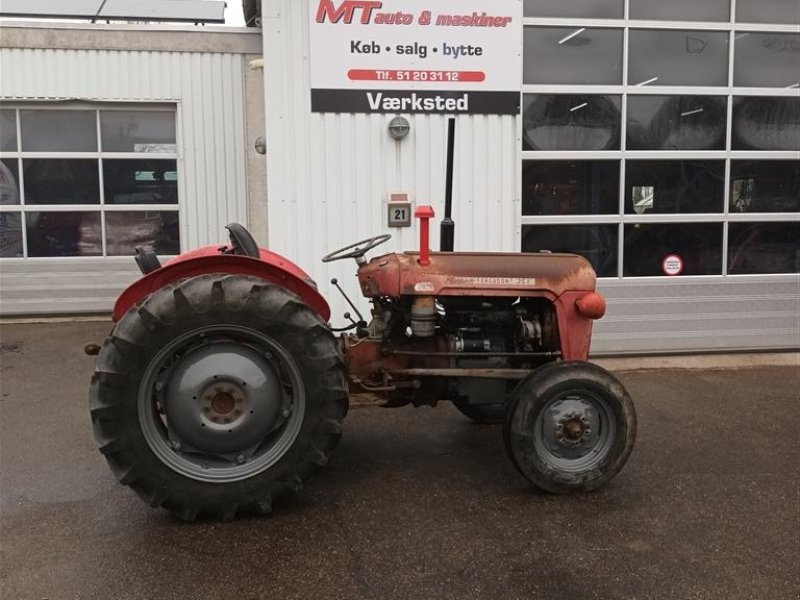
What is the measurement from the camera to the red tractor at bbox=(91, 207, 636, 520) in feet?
11.0

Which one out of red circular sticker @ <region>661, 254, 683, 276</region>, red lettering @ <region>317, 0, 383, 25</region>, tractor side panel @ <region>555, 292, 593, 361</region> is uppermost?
red lettering @ <region>317, 0, 383, 25</region>

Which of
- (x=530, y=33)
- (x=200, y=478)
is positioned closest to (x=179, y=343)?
(x=200, y=478)

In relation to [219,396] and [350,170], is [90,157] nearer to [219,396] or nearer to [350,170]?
[350,170]

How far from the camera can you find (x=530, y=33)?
6.64 m

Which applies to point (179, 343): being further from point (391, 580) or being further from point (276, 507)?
point (391, 580)

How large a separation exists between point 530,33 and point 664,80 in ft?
4.66

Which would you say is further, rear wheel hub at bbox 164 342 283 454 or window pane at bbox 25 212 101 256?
window pane at bbox 25 212 101 256

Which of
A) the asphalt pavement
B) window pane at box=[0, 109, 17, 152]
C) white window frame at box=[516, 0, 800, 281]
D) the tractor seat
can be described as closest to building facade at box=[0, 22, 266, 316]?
window pane at box=[0, 109, 17, 152]

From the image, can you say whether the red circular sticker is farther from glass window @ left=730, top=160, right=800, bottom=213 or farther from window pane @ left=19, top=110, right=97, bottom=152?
window pane @ left=19, top=110, right=97, bottom=152

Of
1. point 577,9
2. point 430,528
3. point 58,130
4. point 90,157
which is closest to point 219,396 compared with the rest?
point 430,528

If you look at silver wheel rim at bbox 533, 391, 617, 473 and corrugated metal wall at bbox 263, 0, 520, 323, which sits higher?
corrugated metal wall at bbox 263, 0, 520, 323

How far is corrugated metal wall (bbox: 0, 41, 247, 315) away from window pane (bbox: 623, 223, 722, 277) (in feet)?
15.4

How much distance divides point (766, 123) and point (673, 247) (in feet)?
5.18

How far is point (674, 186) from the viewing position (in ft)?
23.0
